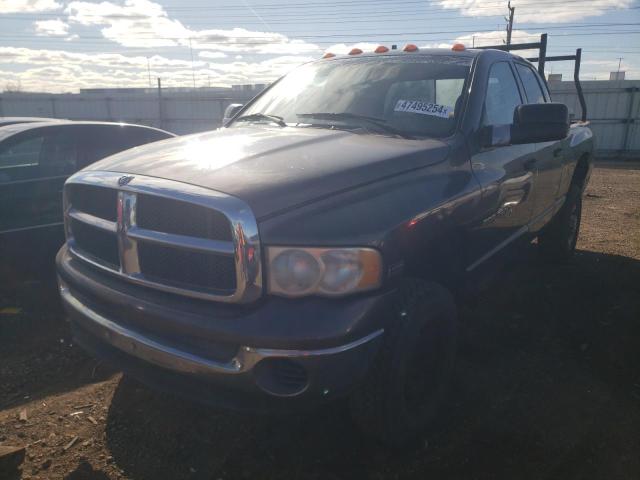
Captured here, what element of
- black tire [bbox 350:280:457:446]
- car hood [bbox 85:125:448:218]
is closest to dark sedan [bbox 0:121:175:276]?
car hood [bbox 85:125:448:218]

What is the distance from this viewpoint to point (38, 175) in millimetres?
4680

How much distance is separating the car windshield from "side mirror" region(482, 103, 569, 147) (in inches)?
9.8

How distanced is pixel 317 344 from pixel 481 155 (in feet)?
5.39

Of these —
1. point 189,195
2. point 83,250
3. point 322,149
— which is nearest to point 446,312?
point 322,149

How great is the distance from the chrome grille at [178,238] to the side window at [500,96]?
183 centimetres

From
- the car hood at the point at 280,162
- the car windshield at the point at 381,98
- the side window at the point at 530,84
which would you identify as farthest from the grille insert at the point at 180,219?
the side window at the point at 530,84

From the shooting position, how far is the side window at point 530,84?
405 cm

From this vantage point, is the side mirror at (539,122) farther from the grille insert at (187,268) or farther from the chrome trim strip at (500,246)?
the grille insert at (187,268)

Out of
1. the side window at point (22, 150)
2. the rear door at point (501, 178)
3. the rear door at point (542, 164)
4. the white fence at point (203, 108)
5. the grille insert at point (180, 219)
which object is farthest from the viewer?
the white fence at point (203, 108)

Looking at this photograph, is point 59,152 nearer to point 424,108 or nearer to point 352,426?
point 424,108

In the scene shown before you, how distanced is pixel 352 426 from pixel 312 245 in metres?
1.19

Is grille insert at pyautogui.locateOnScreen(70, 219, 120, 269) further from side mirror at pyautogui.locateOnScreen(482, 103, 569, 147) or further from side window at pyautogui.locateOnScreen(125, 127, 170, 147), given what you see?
side window at pyautogui.locateOnScreen(125, 127, 170, 147)

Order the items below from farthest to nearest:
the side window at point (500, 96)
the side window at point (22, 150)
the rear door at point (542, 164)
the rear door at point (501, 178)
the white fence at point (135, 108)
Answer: the white fence at point (135, 108) → the side window at point (22, 150) → the rear door at point (542, 164) → the side window at point (500, 96) → the rear door at point (501, 178)

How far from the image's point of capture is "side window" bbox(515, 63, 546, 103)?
4055 mm
